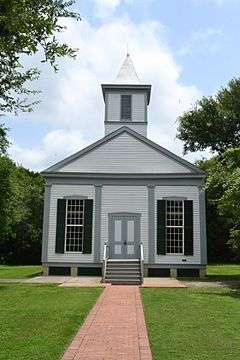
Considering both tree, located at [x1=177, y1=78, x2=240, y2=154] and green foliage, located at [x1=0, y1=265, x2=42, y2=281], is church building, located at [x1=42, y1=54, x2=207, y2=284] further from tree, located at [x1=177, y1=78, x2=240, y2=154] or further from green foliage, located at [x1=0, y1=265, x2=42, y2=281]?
tree, located at [x1=177, y1=78, x2=240, y2=154]

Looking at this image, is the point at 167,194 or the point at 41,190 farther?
the point at 41,190

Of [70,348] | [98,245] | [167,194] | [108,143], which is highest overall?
[108,143]

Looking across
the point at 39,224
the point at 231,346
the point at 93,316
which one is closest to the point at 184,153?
the point at 39,224

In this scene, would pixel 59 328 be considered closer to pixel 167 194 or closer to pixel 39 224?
pixel 167 194

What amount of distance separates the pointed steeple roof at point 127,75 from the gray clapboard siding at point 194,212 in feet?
26.6

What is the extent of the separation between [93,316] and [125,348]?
3.50 metres

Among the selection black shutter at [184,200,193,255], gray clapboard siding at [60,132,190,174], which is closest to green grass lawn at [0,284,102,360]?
black shutter at [184,200,193,255]

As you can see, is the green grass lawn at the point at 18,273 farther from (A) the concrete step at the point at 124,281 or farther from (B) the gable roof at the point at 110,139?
(B) the gable roof at the point at 110,139

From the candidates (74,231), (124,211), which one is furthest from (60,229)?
(124,211)

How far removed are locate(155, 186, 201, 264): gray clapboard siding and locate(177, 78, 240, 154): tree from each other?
6.70m

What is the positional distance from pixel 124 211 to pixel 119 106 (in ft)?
23.9

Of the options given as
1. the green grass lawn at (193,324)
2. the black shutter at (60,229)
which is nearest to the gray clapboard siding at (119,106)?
the black shutter at (60,229)

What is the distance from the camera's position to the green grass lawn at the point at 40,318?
745 centimetres

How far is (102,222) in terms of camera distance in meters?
24.4
